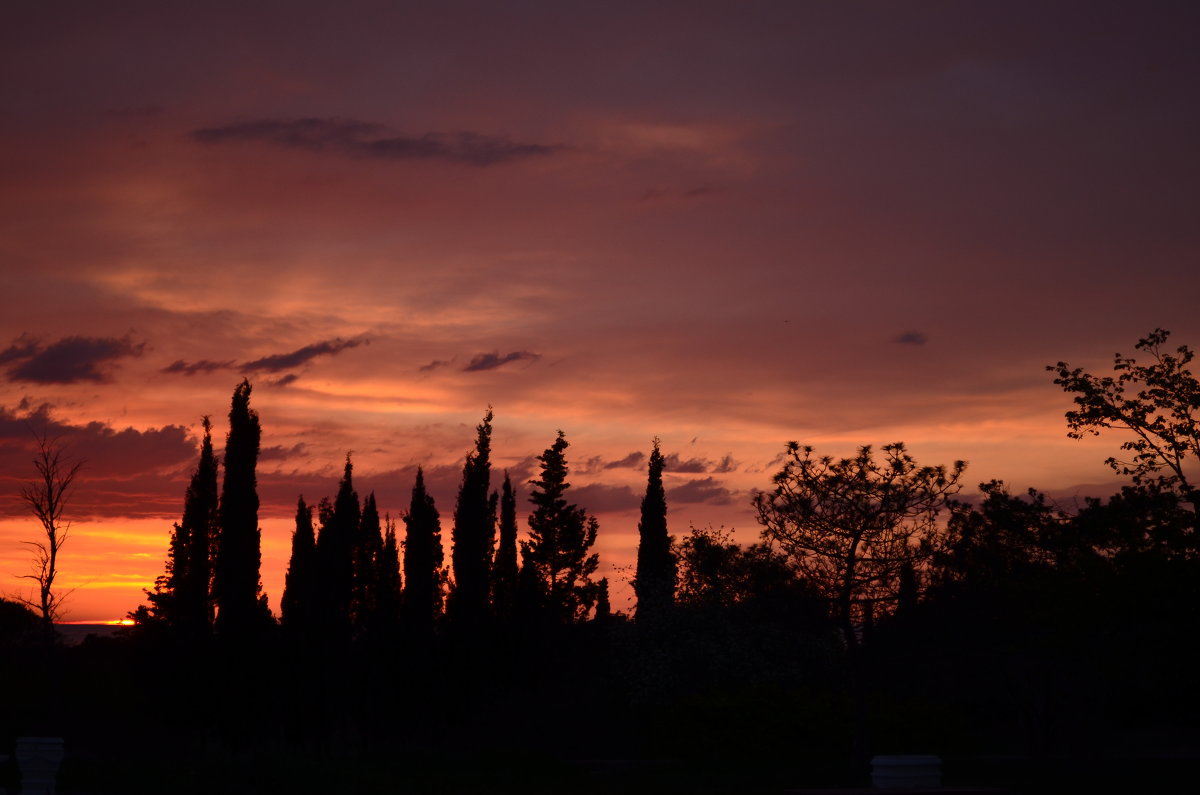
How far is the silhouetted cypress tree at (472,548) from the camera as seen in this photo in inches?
2135

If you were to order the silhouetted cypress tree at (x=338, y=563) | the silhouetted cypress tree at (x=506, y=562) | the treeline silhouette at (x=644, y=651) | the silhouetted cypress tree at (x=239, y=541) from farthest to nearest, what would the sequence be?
the silhouetted cypress tree at (x=506, y=562) < the silhouetted cypress tree at (x=338, y=563) < the silhouetted cypress tree at (x=239, y=541) < the treeline silhouette at (x=644, y=651)

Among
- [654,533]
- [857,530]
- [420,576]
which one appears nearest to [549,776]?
[857,530]

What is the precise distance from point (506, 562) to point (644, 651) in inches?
720

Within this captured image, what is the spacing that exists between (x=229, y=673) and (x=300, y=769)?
2814 cm

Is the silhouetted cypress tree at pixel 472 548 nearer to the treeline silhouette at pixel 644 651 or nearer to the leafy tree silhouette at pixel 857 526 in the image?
the treeline silhouette at pixel 644 651

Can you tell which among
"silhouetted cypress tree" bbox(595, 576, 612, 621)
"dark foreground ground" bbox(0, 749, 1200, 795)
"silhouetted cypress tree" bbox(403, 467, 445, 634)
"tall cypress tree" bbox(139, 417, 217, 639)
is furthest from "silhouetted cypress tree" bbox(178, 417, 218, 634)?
"silhouetted cypress tree" bbox(595, 576, 612, 621)

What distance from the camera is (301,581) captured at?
55.9 m

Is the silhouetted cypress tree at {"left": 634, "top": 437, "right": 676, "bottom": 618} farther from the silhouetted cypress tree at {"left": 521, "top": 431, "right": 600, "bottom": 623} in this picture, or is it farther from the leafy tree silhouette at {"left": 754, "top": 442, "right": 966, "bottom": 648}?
the leafy tree silhouette at {"left": 754, "top": 442, "right": 966, "bottom": 648}

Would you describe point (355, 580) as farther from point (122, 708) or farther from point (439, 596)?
point (122, 708)

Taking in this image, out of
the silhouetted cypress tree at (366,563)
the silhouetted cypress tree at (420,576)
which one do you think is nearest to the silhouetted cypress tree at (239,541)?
the silhouetted cypress tree at (420,576)

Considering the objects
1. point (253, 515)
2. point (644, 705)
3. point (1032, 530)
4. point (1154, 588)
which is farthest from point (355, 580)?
point (1154, 588)

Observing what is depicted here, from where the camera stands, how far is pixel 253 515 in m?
50.3

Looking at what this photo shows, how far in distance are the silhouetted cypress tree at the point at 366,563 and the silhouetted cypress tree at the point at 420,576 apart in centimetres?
405

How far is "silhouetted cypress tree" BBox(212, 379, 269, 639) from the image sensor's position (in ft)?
161
